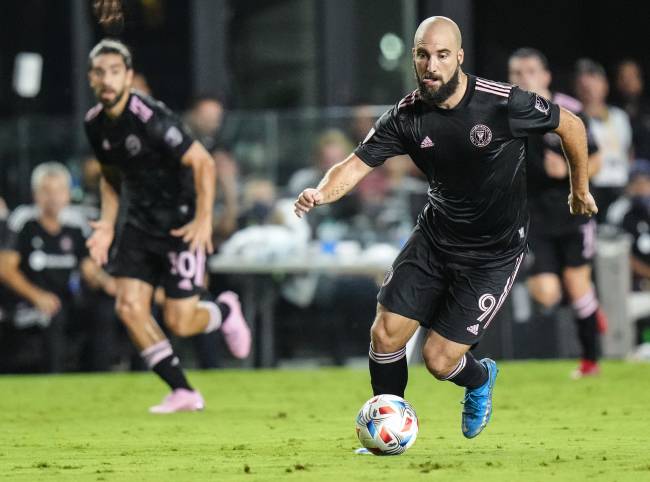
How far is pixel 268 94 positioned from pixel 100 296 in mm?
4844

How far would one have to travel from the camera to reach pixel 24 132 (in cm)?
1499

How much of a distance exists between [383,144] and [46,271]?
712 cm

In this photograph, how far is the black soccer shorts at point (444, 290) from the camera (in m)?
7.92

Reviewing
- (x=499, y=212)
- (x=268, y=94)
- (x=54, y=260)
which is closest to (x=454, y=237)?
(x=499, y=212)

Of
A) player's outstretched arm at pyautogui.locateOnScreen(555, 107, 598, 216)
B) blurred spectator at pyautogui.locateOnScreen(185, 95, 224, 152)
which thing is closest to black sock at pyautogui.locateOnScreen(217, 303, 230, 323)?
blurred spectator at pyautogui.locateOnScreen(185, 95, 224, 152)

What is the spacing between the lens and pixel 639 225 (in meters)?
15.0

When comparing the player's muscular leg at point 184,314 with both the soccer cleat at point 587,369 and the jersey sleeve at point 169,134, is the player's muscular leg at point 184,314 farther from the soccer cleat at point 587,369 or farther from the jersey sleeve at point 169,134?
the soccer cleat at point 587,369

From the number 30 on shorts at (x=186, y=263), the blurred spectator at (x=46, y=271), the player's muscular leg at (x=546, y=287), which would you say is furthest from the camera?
the blurred spectator at (x=46, y=271)

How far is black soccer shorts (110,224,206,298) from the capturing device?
10398mm

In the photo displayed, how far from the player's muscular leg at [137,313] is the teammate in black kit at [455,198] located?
105 inches

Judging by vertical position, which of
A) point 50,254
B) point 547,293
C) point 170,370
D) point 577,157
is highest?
point 577,157

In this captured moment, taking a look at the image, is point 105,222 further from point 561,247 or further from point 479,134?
point 561,247

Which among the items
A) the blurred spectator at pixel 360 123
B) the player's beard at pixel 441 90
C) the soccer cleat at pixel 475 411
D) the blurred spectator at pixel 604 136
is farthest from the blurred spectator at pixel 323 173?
the player's beard at pixel 441 90

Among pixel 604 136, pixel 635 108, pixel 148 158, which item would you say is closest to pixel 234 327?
pixel 148 158
